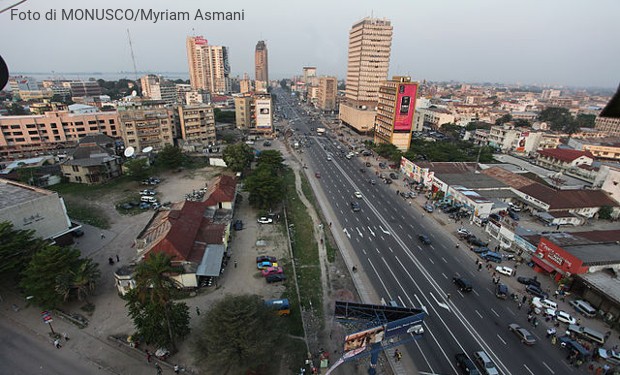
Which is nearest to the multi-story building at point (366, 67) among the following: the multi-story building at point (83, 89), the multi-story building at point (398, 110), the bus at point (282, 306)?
the multi-story building at point (398, 110)

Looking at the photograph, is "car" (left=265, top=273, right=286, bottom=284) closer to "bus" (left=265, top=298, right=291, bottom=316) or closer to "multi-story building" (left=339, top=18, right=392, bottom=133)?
"bus" (left=265, top=298, right=291, bottom=316)

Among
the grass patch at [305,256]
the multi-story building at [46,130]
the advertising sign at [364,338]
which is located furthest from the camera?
the multi-story building at [46,130]

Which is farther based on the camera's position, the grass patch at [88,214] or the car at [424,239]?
the grass patch at [88,214]

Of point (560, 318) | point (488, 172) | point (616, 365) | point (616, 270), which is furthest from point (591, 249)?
point (488, 172)

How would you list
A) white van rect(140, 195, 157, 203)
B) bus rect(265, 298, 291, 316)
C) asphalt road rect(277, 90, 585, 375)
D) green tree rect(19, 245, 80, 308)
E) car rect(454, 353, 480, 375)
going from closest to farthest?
car rect(454, 353, 480, 375) → asphalt road rect(277, 90, 585, 375) → green tree rect(19, 245, 80, 308) → bus rect(265, 298, 291, 316) → white van rect(140, 195, 157, 203)

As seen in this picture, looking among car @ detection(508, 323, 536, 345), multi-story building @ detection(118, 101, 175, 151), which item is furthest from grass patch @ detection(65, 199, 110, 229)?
car @ detection(508, 323, 536, 345)

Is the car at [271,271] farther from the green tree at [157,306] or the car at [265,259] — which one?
the green tree at [157,306]

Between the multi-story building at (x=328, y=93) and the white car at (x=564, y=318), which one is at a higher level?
the multi-story building at (x=328, y=93)
